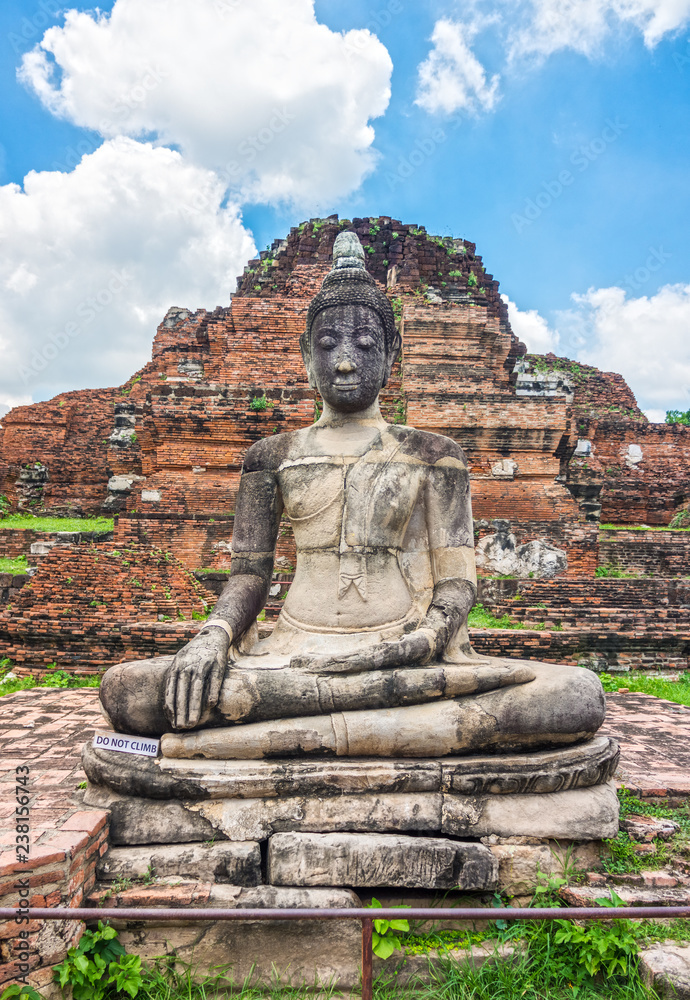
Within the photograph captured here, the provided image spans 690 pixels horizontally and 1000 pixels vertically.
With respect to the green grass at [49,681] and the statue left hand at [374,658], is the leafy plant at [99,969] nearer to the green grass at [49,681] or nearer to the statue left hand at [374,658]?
the statue left hand at [374,658]

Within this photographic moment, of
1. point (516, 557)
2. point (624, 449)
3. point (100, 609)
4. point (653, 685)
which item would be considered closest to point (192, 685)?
point (100, 609)

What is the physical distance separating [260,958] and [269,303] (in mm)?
13107

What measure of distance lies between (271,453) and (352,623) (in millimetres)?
1149

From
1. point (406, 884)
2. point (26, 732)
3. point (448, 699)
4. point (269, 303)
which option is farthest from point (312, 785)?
point (269, 303)

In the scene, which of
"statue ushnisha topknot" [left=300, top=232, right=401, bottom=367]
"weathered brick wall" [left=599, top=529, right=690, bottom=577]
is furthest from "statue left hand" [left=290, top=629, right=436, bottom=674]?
"weathered brick wall" [left=599, top=529, right=690, bottom=577]

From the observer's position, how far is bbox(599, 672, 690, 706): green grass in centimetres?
629

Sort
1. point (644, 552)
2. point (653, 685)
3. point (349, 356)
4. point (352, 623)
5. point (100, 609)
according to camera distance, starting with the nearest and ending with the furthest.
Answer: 1. point (352, 623)
2. point (349, 356)
3. point (653, 685)
4. point (100, 609)
5. point (644, 552)

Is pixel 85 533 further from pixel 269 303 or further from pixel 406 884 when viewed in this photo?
pixel 406 884

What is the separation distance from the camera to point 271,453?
3785 mm

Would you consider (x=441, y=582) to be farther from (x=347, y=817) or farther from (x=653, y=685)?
(x=653, y=685)

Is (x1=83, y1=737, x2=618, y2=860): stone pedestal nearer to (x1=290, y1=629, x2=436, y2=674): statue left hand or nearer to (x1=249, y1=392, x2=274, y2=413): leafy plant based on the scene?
(x1=290, y1=629, x2=436, y2=674): statue left hand

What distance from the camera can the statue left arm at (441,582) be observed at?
2.98m

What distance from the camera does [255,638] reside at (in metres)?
3.63

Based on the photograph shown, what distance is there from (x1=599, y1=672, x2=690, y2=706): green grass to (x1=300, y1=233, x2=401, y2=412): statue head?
4386 mm
